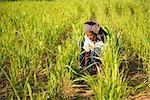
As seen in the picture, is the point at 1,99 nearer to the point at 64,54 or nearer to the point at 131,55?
the point at 64,54

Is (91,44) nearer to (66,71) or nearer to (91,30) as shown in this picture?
(91,30)

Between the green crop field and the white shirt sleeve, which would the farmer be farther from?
the green crop field

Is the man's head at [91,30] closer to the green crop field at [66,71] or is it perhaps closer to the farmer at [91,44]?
the farmer at [91,44]

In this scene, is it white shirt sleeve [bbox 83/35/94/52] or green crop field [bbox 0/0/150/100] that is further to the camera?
white shirt sleeve [bbox 83/35/94/52]

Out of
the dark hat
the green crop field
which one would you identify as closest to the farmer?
the dark hat

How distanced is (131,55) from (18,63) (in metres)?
1.60

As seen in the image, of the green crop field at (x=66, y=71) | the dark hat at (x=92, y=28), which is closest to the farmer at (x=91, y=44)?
the dark hat at (x=92, y=28)

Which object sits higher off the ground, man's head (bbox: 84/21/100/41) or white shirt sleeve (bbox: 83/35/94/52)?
man's head (bbox: 84/21/100/41)

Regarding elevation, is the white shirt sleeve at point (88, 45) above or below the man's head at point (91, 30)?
below

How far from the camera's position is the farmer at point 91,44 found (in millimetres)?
3586

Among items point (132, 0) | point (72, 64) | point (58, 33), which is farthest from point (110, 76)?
point (132, 0)

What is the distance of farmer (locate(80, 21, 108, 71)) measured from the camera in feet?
11.8

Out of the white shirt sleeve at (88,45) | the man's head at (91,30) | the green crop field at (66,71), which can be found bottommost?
the green crop field at (66,71)

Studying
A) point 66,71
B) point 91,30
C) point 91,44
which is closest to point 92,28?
point 91,30
